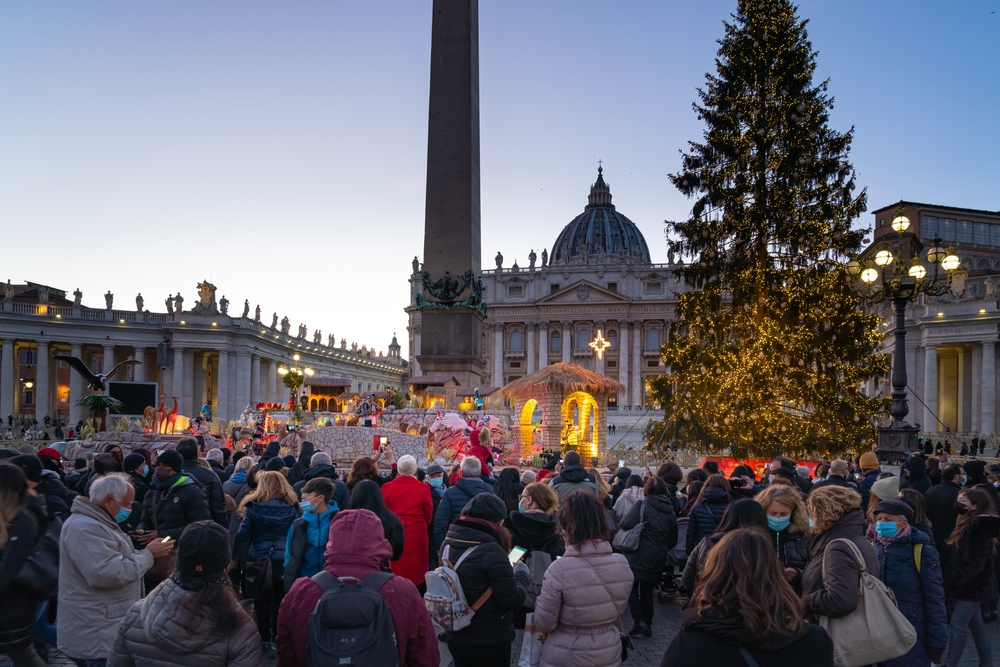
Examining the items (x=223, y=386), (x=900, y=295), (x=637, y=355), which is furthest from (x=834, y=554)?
(x=637, y=355)

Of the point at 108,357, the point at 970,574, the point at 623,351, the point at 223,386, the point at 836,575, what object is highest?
the point at 623,351

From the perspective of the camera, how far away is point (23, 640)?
4.36 metres

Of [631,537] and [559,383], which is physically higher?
[559,383]

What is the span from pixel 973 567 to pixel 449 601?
183 inches

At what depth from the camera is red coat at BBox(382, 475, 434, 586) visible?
20.6ft

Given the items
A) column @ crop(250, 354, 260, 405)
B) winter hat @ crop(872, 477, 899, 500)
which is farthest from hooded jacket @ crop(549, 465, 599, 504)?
column @ crop(250, 354, 260, 405)

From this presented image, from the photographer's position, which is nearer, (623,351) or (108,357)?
(108,357)

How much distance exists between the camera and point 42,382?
48.5 metres

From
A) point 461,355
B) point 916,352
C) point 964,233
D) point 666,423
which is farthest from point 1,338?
point 964,233

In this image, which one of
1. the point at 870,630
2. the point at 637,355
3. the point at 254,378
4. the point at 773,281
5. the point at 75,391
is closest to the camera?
the point at 870,630

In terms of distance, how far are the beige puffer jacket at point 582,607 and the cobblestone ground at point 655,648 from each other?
227cm

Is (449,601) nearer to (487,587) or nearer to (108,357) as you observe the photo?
(487,587)

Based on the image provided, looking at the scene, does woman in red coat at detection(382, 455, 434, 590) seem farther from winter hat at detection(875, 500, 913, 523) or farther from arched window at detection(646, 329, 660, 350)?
arched window at detection(646, 329, 660, 350)

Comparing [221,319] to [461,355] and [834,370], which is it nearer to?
[461,355]
